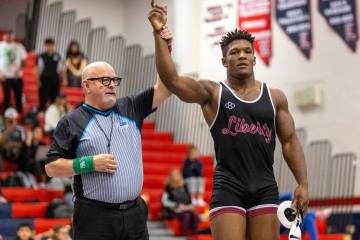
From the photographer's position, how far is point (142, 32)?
2136cm

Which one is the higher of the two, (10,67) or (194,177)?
(10,67)

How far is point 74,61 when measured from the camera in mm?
18219

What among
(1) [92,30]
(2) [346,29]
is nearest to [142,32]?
(1) [92,30]

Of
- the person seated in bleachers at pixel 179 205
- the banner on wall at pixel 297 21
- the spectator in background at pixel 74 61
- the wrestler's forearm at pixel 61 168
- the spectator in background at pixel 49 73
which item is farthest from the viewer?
the spectator in background at pixel 74 61

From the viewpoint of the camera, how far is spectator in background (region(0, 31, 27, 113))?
1656 cm

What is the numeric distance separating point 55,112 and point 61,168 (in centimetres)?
1021

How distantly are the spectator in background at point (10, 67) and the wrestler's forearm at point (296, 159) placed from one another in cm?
1077

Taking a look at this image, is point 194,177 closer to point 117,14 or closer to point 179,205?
point 179,205

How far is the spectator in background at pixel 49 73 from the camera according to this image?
17.2 m

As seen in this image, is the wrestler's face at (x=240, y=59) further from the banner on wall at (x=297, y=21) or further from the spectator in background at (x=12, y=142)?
the banner on wall at (x=297, y=21)

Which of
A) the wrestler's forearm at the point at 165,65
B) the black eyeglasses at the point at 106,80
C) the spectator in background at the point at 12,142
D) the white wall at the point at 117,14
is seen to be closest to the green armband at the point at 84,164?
the black eyeglasses at the point at 106,80

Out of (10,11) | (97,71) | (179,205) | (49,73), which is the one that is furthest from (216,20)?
(97,71)

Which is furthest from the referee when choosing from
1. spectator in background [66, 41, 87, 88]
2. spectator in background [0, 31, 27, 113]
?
spectator in background [66, 41, 87, 88]

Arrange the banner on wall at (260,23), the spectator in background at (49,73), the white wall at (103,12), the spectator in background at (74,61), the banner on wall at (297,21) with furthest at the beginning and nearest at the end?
1. the white wall at (103,12)
2. the banner on wall at (260,23)
3. the spectator in background at (74,61)
4. the banner on wall at (297,21)
5. the spectator in background at (49,73)
